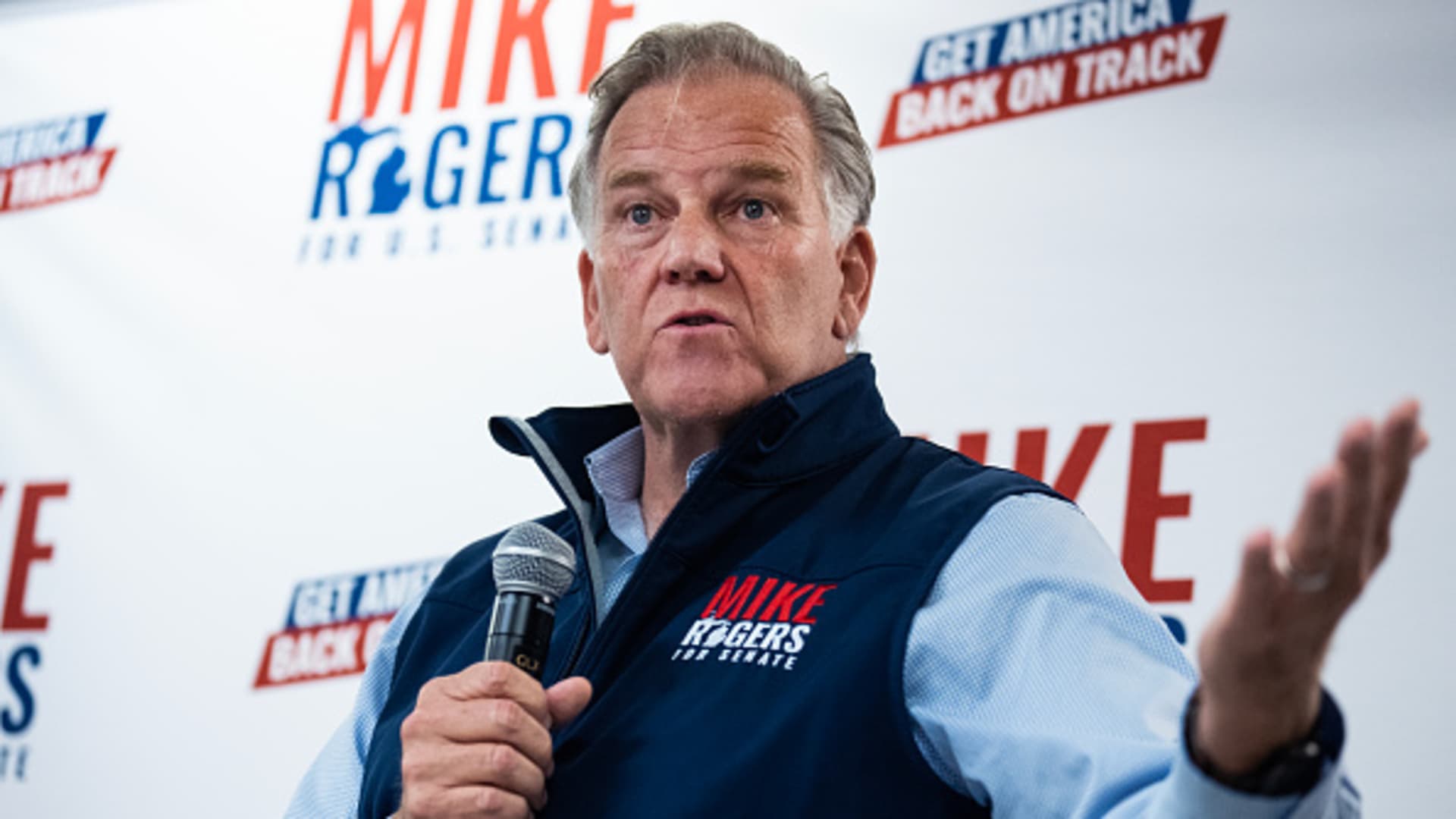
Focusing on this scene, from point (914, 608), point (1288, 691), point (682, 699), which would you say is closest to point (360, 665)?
point (682, 699)

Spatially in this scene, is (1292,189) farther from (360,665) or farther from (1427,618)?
(360,665)

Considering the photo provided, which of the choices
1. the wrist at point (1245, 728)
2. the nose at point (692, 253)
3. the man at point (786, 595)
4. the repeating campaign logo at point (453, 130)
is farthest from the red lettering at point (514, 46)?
the wrist at point (1245, 728)

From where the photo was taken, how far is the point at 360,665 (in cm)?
240

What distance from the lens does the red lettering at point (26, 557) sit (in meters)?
2.59

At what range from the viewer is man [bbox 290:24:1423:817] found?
680 mm

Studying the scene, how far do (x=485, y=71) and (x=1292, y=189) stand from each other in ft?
4.61

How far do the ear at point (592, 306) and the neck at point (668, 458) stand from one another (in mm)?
112

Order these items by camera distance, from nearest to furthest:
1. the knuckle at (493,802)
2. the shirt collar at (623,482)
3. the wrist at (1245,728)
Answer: the wrist at (1245,728)
the knuckle at (493,802)
the shirt collar at (623,482)

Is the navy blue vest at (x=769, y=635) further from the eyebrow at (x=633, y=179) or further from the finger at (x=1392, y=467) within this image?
the finger at (x=1392, y=467)

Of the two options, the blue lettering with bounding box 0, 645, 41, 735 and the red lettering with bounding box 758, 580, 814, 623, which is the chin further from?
the blue lettering with bounding box 0, 645, 41, 735

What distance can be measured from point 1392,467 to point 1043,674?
0.45m

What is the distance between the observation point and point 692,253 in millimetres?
1391

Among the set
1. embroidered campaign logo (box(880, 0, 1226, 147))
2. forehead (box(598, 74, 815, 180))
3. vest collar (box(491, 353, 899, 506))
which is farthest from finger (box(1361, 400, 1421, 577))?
embroidered campaign logo (box(880, 0, 1226, 147))

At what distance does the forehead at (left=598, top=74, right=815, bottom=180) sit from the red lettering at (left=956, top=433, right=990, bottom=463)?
72cm
